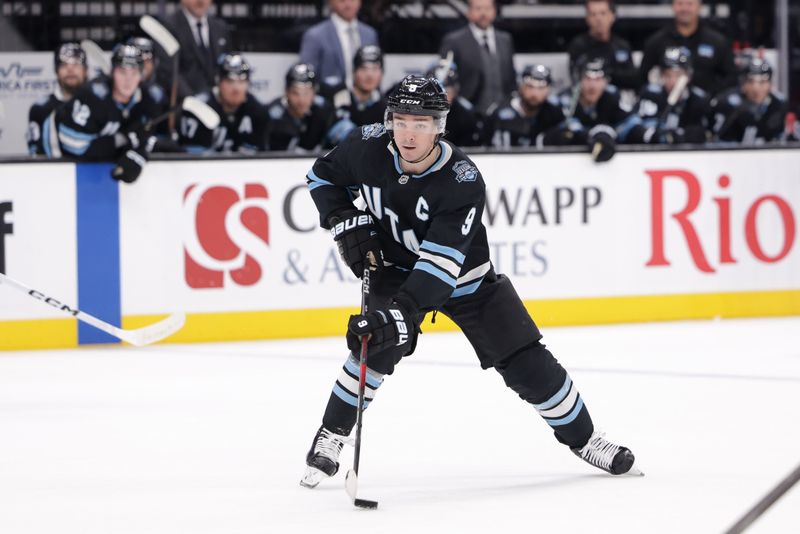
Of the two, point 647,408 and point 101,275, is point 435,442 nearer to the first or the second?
point 647,408

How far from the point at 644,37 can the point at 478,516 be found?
5505 millimetres

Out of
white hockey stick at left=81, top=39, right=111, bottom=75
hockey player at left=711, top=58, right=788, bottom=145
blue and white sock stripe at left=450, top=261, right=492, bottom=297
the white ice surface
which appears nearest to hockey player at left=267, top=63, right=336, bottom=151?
white hockey stick at left=81, top=39, right=111, bottom=75

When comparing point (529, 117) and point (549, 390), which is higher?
point (529, 117)

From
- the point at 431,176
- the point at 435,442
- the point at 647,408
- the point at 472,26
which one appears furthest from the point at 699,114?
the point at 431,176

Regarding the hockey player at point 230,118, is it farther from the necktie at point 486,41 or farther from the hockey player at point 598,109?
the hockey player at point 598,109

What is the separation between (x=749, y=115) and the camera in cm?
731

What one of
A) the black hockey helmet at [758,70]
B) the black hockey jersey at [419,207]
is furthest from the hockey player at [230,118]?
the black hockey jersey at [419,207]

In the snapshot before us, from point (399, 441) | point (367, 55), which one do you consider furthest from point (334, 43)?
point (399, 441)

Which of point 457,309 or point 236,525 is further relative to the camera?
point 457,309

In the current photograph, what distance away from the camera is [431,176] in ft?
10.2

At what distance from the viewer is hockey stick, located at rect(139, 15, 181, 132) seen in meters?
6.27

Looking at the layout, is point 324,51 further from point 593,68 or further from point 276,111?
point 593,68

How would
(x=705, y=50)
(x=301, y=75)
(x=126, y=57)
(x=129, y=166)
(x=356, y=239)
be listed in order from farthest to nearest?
(x=705, y=50)
(x=301, y=75)
(x=126, y=57)
(x=129, y=166)
(x=356, y=239)

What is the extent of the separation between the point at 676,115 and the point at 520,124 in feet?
3.01
